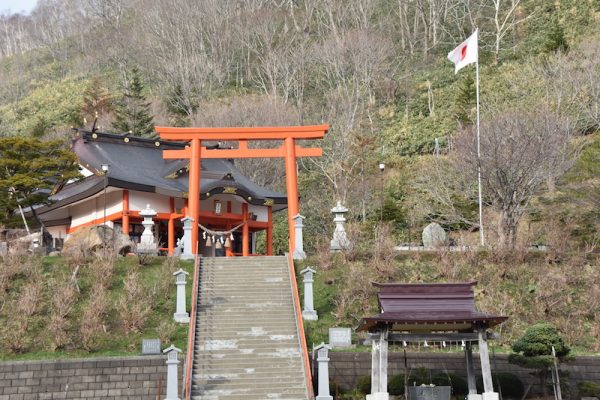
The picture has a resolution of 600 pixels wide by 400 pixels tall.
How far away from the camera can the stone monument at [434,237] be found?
25938mm

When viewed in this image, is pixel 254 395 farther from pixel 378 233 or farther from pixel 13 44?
pixel 13 44

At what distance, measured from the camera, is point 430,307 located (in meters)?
15.6

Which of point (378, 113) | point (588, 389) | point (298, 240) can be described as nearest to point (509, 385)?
point (588, 389)

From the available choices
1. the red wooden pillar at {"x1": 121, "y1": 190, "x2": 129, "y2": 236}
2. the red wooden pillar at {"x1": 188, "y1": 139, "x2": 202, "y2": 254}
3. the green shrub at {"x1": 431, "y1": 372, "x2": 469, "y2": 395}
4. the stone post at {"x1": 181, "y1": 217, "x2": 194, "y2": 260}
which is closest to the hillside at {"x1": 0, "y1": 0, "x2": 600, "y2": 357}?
the stone post at {"x1": 181, "y1": 217, "x2": 194, "y2": 260}

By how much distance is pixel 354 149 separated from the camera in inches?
1721


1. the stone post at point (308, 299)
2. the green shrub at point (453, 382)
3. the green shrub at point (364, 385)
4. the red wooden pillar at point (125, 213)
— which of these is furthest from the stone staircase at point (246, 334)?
the red wooden pillar at point (125, 213)

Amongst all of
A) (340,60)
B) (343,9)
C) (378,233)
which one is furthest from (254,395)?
(343,9)

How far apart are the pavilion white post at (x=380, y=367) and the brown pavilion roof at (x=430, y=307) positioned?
268 mm

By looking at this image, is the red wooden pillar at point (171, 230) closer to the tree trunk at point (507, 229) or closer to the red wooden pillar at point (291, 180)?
the red wooden pillar at point (291, 180)

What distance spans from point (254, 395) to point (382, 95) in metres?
38.8

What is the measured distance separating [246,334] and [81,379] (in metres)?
4.21

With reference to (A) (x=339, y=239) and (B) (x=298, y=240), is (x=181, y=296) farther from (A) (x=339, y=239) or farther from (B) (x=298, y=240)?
(A) (x=339, y=239)

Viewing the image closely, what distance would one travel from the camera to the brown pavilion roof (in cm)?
1527

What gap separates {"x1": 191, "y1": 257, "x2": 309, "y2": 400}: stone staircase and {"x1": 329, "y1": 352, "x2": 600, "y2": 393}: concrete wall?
0.88m
